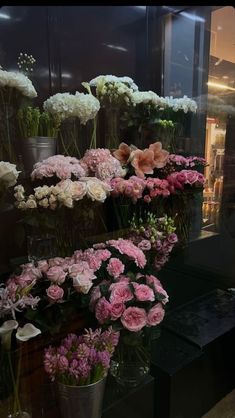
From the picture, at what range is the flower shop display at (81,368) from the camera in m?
1.08

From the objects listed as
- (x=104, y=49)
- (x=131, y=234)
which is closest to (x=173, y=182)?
(x=131, y=234)

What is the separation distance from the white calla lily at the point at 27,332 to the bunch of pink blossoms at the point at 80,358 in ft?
0.48

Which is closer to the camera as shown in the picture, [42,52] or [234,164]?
[42,52]

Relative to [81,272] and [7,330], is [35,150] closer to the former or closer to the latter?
[81,272]

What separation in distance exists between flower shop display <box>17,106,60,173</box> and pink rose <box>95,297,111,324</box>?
0.63 metres

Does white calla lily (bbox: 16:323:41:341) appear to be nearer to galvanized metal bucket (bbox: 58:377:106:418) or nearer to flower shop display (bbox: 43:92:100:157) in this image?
galvanized metal bucket (bbox: 58:377:106:418)

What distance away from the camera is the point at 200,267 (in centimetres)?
232

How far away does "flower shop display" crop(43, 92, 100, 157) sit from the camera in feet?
4.33

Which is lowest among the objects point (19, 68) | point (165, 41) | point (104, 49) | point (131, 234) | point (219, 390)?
point (219, 390)

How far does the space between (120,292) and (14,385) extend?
480 millimetres

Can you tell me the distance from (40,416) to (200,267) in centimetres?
147

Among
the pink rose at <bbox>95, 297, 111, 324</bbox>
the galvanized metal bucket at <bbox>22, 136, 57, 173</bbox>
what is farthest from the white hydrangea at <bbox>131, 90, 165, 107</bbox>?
the pink rose at <bbox>95, 297, 111, 324</bbox>

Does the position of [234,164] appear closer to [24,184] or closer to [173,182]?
[173,182]
